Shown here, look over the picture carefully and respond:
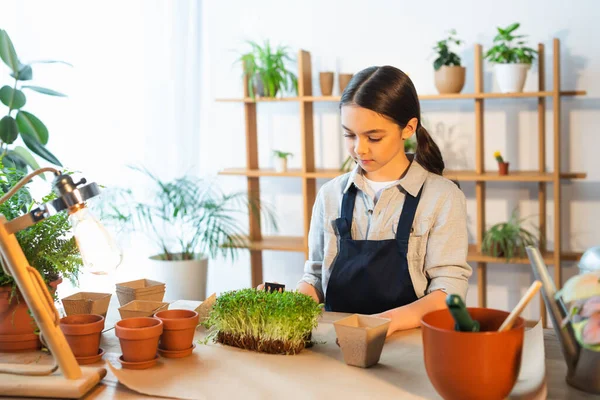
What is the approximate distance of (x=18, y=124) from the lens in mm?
3521

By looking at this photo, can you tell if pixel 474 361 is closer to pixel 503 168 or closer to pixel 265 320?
pixel 265 320

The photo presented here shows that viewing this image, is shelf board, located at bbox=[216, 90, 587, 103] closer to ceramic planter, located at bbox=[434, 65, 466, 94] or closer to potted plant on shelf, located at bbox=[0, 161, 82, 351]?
ceramic planter, located at bbox=[434, 65, 466, 94]

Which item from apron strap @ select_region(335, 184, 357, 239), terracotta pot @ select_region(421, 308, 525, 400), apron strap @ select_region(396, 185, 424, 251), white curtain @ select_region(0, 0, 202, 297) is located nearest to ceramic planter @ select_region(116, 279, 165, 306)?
apron strap @ select_region(335, 184, 357, 239)

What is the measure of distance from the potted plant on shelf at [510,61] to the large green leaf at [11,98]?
2404mm

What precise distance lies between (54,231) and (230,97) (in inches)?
124

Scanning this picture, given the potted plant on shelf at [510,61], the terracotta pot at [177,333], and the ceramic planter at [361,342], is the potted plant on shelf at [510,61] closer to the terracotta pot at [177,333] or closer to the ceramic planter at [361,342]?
the ceramic planter at [361,342]

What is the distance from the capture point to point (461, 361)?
1.29m

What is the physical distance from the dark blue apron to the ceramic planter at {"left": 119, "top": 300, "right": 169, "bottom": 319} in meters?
0.54

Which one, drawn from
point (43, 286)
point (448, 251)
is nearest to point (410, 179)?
point (448, 251)

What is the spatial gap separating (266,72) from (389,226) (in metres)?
2.33

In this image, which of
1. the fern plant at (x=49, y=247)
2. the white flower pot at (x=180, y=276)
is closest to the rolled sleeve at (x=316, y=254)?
the fern plant at (x=49, y=247)

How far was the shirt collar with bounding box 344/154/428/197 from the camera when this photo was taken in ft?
7.10

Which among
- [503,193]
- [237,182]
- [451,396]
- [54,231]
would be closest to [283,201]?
[237,182]

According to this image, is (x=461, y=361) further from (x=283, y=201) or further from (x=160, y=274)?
(x=283, y=201)
